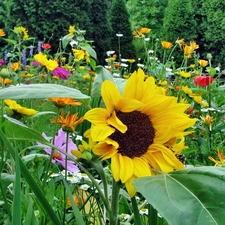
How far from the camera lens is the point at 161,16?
11.3 meters

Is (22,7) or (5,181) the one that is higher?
(5,181)

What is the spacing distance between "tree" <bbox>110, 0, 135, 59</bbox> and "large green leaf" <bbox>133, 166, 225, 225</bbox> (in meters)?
6.95

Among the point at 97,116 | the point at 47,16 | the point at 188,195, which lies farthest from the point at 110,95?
the point at 47,16

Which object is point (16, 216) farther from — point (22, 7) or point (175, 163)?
point (22, 7)

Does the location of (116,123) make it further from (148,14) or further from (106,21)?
(148,14)

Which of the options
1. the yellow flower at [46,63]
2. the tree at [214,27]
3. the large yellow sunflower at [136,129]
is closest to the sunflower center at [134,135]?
the large yellow sunflower at [136,129]

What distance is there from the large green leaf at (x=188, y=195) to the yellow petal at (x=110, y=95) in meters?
0.10

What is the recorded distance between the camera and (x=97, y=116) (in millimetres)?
495

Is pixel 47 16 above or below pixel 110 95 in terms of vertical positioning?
below

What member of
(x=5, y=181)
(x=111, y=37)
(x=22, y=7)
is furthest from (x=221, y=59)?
(x=5, y=181)

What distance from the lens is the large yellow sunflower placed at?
0.49 metres

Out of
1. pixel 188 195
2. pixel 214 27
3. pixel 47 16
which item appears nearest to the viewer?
pixel 188 195

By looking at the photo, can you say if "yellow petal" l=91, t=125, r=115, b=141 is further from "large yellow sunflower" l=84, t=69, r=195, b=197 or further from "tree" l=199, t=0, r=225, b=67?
"tree" l=199, t=0, r=225, b=67

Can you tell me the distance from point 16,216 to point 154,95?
0.76ft
